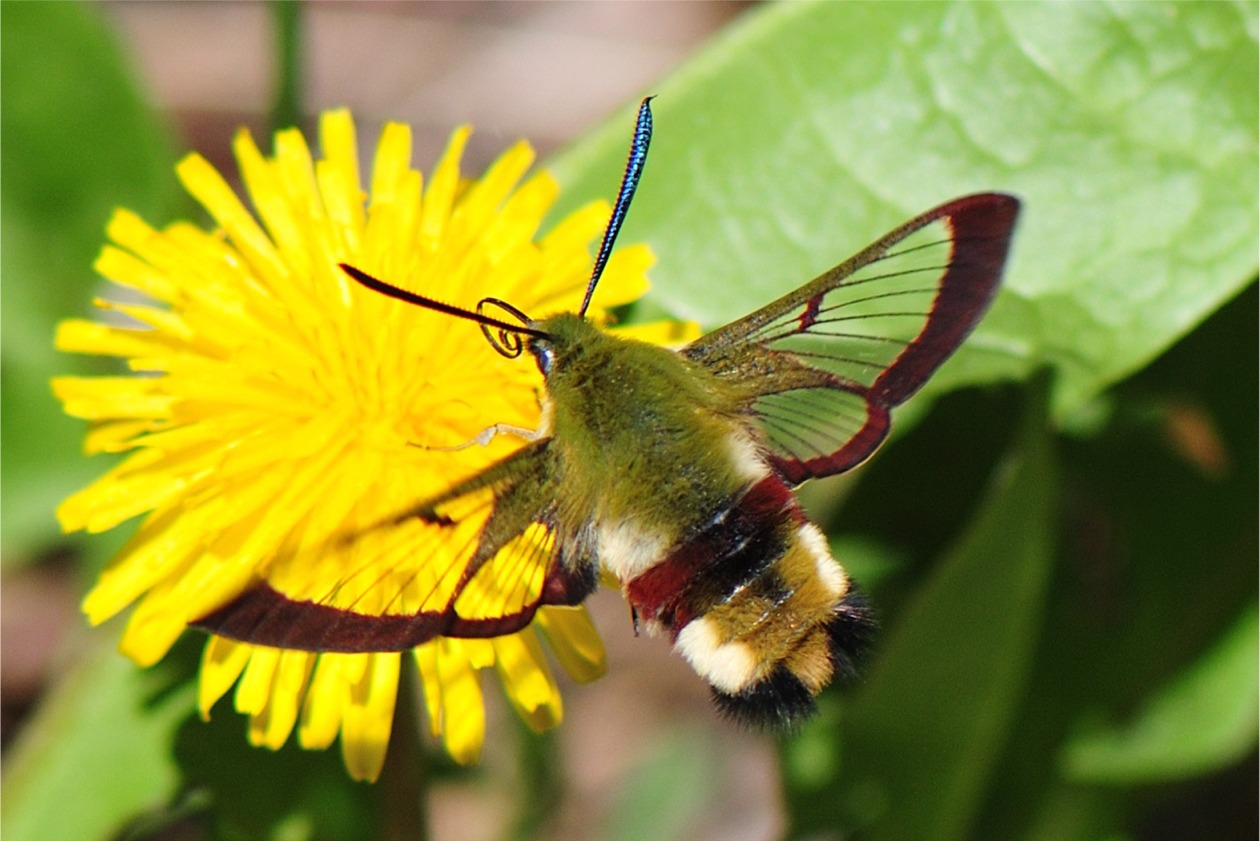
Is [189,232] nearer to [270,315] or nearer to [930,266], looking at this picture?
[270,315]

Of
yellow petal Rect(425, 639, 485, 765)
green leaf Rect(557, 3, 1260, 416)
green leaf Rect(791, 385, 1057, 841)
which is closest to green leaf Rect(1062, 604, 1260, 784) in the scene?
green leaf Rect(791, 385, 1057, 841)

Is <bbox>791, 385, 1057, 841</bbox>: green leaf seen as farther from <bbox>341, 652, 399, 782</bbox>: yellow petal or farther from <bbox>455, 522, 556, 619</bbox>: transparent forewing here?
<bbox>341, 652, 399, 782</bbox>: yellow petal

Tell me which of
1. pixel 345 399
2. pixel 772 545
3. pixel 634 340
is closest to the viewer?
pixel 772 545

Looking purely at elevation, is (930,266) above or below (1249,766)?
above

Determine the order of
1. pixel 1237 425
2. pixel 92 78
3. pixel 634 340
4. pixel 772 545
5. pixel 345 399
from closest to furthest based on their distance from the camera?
1. pixel 772 545
2. pixel 634 340
3. pixel 345 399
4. pixel 1237 425
5. pixel 92 78

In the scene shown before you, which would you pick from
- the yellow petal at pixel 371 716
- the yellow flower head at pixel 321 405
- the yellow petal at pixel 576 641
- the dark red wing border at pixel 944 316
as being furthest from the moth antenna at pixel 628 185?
the yellow petal at pixel 371 716

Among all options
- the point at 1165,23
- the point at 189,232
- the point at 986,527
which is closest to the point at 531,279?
the point at 189,232
